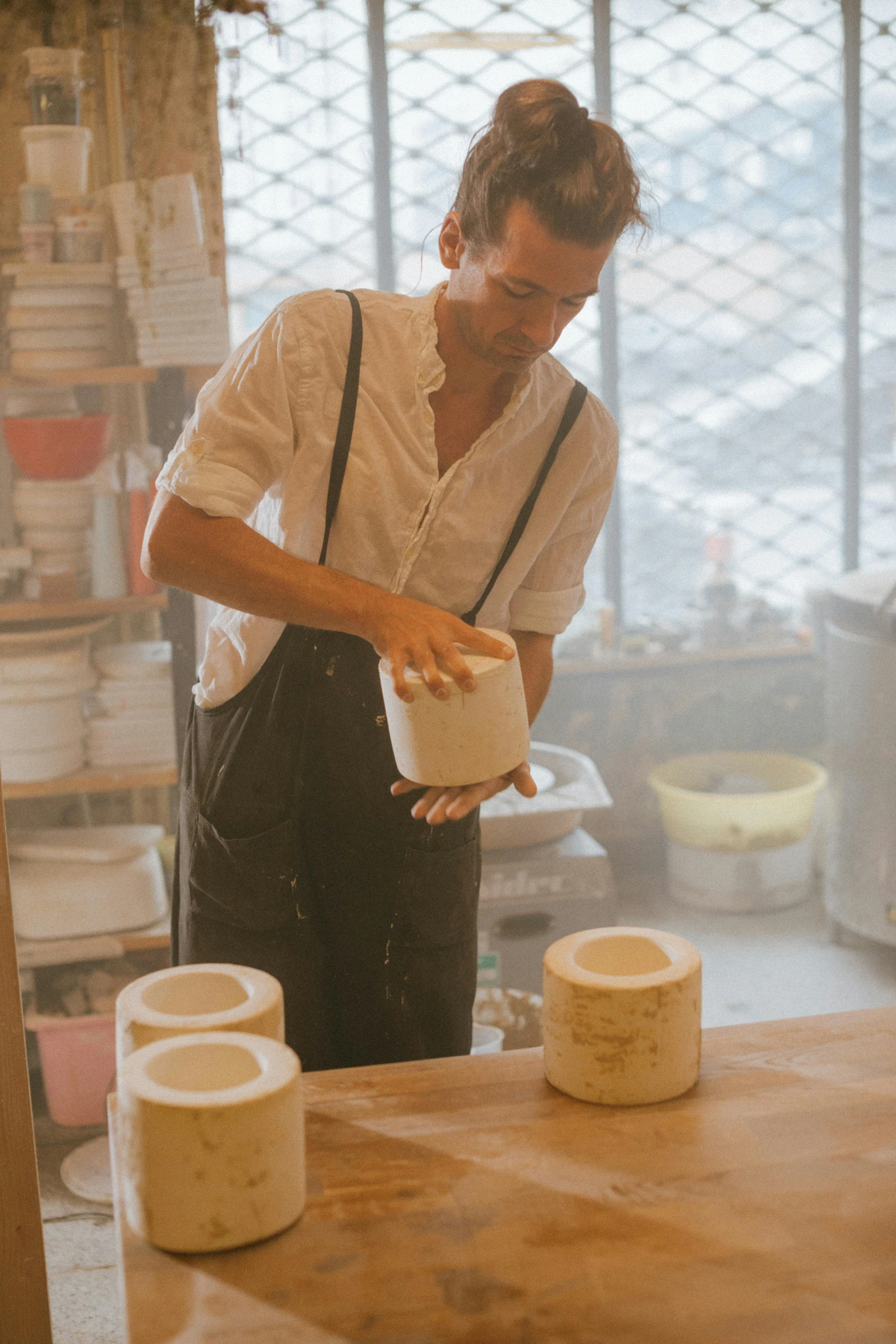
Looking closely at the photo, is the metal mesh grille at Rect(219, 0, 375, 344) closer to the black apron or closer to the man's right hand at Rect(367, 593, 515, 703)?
the black apron

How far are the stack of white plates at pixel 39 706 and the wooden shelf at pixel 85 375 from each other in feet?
1.83

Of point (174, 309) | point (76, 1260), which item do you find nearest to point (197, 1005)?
point (76, 1260)

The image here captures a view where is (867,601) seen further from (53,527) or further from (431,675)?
(431,675)

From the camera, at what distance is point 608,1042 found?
4.20 feet

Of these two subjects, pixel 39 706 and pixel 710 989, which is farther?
pixel 710 989

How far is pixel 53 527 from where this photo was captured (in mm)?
2793

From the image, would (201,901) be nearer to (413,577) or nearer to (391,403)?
(413,577)

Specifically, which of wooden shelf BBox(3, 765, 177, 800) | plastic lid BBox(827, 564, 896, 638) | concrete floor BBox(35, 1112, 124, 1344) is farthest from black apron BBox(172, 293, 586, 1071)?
plastic lid BBox(827, 564, 896, 638)

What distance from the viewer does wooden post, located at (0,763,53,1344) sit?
127cm

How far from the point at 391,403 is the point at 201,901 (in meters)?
0.69

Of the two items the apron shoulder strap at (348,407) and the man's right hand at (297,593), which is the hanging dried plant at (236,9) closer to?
the apron shoulder strap at (348,407)

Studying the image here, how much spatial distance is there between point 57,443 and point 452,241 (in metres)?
1.56

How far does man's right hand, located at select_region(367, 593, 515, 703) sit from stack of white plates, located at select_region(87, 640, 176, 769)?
5.21ft

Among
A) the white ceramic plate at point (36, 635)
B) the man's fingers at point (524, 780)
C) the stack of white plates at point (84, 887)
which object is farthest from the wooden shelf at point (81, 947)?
the man's fingers at point (524, 780)
